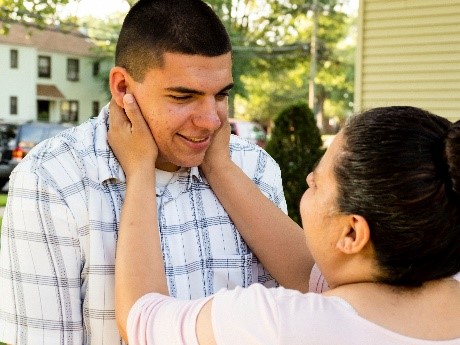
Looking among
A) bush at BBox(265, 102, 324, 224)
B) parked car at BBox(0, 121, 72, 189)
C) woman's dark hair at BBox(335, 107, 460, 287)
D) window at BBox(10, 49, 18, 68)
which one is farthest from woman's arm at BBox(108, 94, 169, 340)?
window at BBox(10, 49, 18, 68)

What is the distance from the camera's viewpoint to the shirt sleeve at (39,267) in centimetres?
219

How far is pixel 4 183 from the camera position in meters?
19.9

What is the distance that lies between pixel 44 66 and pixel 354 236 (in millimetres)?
48662

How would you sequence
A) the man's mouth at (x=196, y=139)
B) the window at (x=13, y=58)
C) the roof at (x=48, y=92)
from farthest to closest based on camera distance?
1. the roof at (x=48, y=92)
2. the window at (x=13, y=58)
3. the man's mouth at (x=196, y=139)

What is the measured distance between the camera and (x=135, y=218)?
224 centimetres

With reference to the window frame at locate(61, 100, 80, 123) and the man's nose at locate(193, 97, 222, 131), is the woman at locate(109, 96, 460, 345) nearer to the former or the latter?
the man's nose at locate(193, 97, 222, 131)

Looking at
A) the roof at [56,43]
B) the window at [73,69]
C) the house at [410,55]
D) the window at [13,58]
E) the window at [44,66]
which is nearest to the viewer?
the house at [410,55]

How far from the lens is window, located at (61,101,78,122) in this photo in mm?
49656

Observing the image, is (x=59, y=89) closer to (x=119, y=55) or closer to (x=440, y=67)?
(x=440, y=67)

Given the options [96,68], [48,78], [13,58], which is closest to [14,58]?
[13,58]

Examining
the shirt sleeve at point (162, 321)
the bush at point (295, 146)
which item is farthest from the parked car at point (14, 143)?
the shirt sleeve at point (162, 321)

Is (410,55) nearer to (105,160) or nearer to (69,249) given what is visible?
(105,160)

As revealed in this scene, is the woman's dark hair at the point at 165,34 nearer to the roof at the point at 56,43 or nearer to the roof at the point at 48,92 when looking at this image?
the roof at the point at 56,43

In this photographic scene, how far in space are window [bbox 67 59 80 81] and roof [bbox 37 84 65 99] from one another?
1.56 metres
